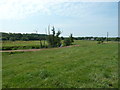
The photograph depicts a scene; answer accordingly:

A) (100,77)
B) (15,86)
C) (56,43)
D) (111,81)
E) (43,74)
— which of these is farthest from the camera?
(56,43)

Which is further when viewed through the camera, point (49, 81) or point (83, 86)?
point (49, 81)

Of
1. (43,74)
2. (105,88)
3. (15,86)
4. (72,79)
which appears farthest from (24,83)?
(105,88)

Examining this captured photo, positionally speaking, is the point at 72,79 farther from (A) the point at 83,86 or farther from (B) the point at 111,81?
(B) the point at 111,81

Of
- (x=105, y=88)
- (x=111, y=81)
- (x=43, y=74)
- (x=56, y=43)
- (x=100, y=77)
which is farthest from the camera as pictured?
(x=56, y=43)

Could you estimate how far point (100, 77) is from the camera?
7.20m

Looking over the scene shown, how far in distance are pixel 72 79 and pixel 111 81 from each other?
1776 mm

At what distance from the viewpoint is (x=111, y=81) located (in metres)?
6.62

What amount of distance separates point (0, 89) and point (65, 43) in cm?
4885

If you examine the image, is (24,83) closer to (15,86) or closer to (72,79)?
Answer: (15,86)

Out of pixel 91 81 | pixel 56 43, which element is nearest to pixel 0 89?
pixel 91 81

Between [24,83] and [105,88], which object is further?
[24,83]

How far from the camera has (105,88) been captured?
5.70m

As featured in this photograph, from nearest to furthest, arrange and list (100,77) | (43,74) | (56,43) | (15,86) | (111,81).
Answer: (15,86), (111,81), (100,77), (43,74), (56,43)

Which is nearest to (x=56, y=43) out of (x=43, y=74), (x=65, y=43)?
(x=65, y=43)
